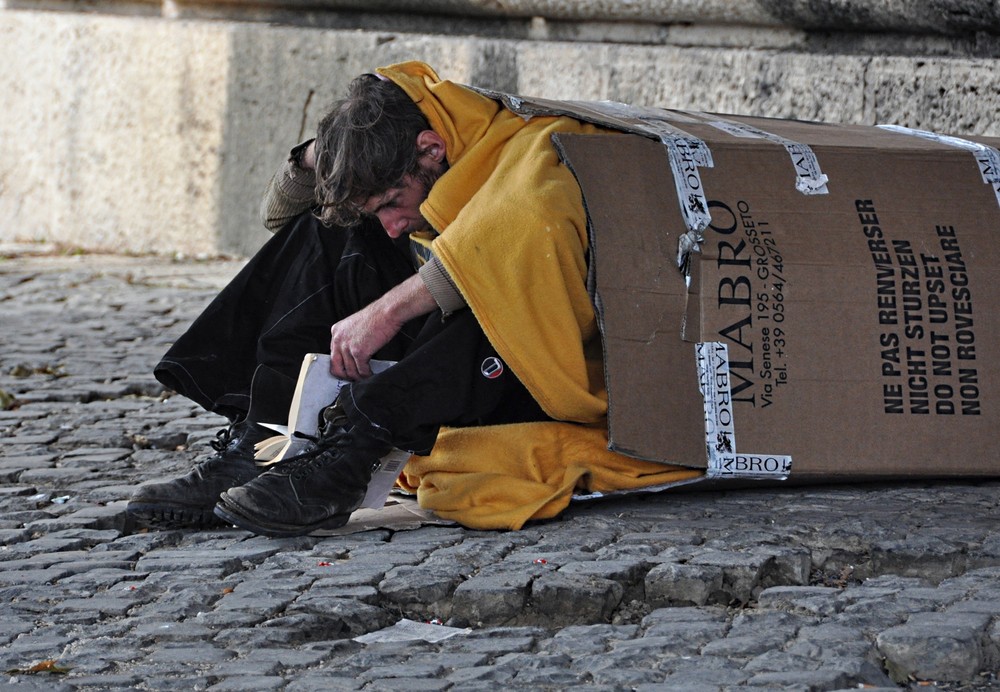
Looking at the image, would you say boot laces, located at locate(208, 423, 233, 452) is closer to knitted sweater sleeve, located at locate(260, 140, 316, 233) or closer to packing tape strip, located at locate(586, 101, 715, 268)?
knitted sweater sleeve, located at locate(260, 140, 316, 233)

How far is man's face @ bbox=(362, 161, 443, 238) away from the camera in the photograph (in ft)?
9.70

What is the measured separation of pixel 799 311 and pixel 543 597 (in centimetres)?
90

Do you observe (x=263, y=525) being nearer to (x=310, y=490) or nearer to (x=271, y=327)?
(x=310, y=490)

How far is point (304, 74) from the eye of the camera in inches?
273

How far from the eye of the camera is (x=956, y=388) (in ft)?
9.77

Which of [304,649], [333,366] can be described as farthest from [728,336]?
[304,649]

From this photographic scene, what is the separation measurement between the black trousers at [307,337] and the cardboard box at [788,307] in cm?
27

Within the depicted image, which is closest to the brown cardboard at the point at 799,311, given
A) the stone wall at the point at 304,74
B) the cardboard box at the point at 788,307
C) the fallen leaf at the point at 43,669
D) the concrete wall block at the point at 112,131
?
the cardboard box at the point at 788,307

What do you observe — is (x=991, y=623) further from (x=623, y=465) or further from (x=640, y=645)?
(x=623, y=465)

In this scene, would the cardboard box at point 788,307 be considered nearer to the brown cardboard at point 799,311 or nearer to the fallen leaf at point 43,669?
Result: the brown cardboard at point 799,311

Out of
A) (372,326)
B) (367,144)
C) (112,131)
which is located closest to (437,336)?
(372,326)

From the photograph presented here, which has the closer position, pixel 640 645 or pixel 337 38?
pixel 640 645

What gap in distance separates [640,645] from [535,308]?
789 mm

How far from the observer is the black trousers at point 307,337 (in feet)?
9.27
